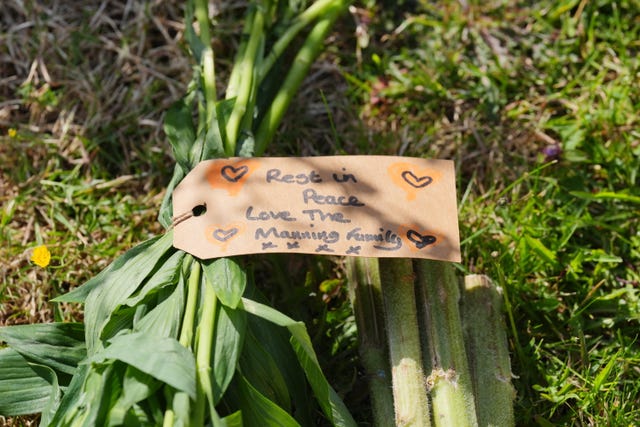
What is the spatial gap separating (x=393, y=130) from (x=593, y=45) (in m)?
0.72

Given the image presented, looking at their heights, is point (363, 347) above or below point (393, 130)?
below

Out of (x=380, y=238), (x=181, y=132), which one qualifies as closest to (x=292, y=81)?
(x=181, y=132)

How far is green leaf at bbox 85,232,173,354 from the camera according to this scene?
1.43 meters

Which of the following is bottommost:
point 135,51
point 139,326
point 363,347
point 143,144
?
point 363,347

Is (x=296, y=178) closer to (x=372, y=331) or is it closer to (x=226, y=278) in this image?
(x=226, y=278)

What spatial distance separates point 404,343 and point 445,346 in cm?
9

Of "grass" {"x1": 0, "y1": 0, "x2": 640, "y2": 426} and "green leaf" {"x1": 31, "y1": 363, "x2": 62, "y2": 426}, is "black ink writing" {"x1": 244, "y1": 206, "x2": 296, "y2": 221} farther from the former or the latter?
"green leaf" {"x1": 31, "y1": 363, "x2": 62, "y2": 426}

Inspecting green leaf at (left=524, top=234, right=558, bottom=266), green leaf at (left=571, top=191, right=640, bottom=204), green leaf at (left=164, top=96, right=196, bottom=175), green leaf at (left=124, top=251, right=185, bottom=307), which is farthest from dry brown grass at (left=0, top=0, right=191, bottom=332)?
green leaf at (left=571, top=191, right=640, bottom=204)

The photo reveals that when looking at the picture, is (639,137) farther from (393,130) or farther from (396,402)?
(396,402)

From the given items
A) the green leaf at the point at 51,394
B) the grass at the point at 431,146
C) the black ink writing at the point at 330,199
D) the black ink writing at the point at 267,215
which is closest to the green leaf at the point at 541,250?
the grass at the point at 431,146

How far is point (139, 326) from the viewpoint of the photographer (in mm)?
1378

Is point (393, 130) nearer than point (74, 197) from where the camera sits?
No

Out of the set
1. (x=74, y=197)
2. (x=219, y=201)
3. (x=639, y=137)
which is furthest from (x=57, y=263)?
(x=639, y=137)

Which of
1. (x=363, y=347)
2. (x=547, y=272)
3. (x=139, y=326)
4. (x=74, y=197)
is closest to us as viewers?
(x=139, y=326)
